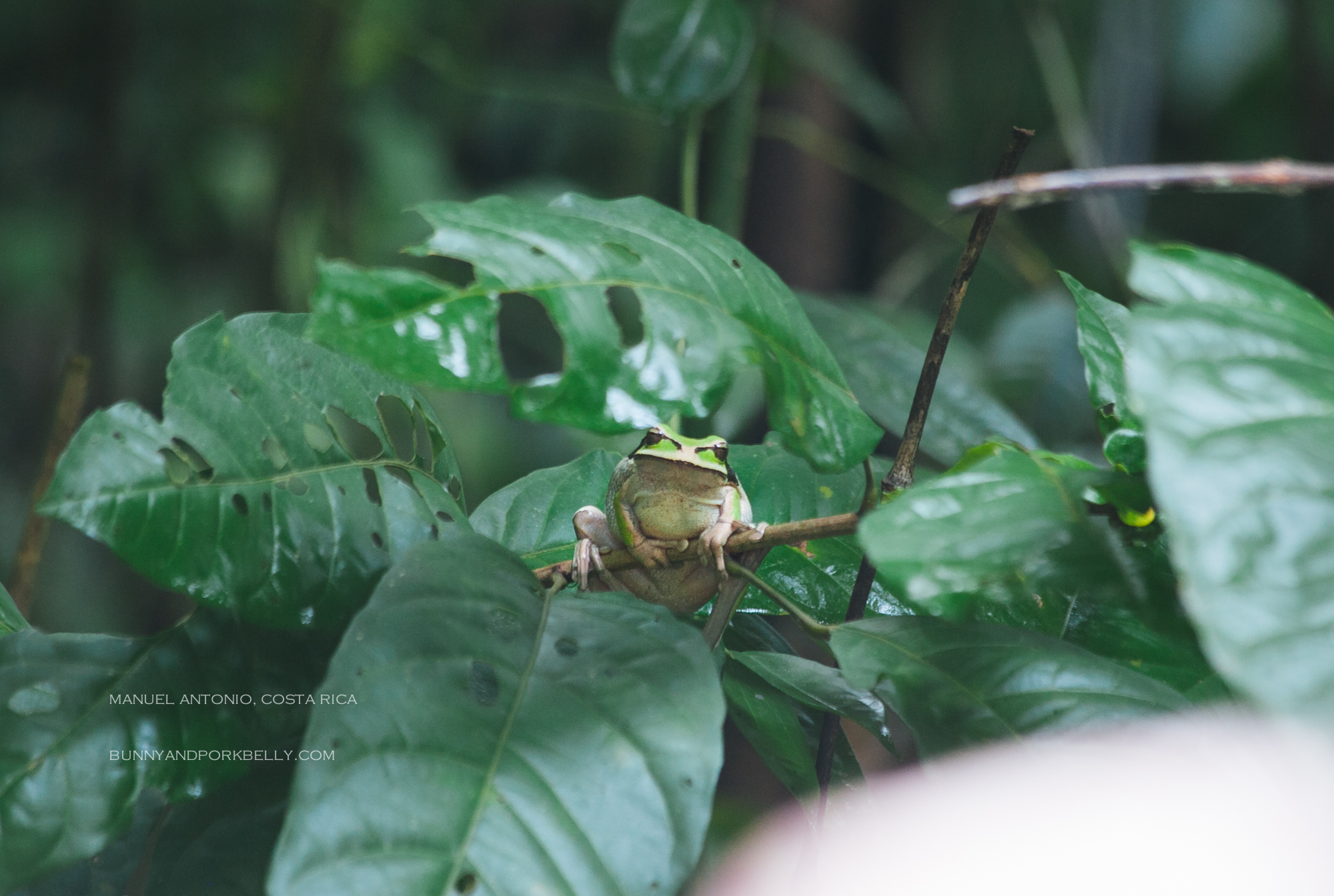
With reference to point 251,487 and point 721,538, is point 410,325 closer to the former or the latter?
point 251,487

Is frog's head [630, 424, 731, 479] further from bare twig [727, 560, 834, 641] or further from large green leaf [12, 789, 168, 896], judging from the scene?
large green leaf [12, 789, 168, 896]

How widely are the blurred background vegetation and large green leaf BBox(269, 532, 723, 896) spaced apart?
36.7 inches

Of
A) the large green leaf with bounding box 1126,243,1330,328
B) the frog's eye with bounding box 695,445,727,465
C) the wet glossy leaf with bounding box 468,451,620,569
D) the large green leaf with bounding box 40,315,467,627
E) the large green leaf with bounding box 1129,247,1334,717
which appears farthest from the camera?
the frog's eye with bounding box 695,445,727,465

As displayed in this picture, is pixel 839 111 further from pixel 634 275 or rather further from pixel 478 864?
pixel 478 864

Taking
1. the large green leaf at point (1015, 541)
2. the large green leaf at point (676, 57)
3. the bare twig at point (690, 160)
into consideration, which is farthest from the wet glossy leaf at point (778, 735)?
the large green leaf at point (676, 57)

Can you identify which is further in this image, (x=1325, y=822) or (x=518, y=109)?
(x=518, y=109)

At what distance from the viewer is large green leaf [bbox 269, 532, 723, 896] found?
0.45 m

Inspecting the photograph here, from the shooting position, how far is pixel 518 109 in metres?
3.53

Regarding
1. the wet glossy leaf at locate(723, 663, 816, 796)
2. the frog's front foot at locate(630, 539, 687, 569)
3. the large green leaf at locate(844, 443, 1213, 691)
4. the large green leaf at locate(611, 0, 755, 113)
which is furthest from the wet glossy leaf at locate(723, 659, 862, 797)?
the large green leaf at locate(611, 0, 755, 113)

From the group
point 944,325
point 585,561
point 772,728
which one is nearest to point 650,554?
point 585,561

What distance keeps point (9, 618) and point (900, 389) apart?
0.87 metres

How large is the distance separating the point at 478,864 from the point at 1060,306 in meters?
1.82

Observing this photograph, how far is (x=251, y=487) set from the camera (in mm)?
623

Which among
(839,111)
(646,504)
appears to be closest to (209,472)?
(646,504)
